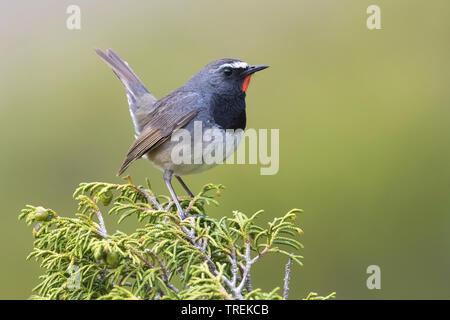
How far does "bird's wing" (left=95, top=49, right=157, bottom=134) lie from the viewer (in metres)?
4.51

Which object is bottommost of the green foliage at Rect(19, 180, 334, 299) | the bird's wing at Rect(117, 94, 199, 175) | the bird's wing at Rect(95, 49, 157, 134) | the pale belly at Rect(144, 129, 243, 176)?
the green foliage at Rect(19, 180, 334, 299)

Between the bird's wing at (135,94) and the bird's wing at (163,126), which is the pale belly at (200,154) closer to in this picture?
the bird's wing at (163,126)

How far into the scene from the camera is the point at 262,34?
5938 mm

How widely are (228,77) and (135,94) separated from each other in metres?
1.08

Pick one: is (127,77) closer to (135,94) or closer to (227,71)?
(135,94)

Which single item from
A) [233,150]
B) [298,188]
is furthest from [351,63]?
[233,150]

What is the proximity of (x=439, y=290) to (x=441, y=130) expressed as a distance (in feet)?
4.29

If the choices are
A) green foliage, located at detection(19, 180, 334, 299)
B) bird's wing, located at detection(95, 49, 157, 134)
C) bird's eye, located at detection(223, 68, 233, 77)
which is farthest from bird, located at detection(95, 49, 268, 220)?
green foliage, located at detection(19, 180, 334, 299)

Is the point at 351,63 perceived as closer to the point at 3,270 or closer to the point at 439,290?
the point at 439,290


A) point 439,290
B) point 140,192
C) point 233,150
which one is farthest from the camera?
point 439,290

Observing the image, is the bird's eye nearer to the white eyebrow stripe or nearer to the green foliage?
the white eyebrow stripe

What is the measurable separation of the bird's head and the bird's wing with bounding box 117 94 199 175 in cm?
18

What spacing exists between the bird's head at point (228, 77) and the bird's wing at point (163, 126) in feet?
0.60

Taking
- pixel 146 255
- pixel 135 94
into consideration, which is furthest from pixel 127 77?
pixel 146 255
